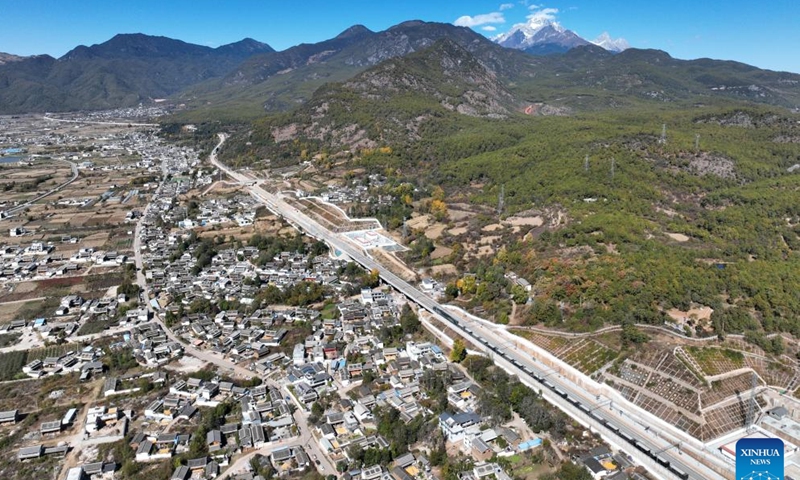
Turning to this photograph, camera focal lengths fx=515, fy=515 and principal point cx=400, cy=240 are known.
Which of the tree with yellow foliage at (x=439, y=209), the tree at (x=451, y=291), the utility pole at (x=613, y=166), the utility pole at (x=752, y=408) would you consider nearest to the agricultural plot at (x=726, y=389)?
the utility pole at (x=752, y=408)

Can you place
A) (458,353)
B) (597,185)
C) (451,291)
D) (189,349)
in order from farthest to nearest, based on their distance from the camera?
(597,185) → (451,291) → (189,349) → (458,353)

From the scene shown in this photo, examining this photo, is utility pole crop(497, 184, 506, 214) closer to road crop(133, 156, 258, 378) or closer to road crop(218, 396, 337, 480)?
road crop(133, 156, 258, 378)

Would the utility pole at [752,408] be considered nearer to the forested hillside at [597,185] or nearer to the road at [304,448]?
the forested hillside at [597,185]

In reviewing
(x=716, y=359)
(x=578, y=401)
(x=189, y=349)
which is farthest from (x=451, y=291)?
(x=189, y=349)

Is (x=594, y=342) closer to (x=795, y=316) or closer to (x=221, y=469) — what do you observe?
(x=795, y=316)

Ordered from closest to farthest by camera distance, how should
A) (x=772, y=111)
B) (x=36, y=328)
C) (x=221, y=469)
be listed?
1. (x=221, y=469)
2. (x=36, y=328)
3. (x=772, y=111)

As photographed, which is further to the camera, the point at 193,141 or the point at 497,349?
the point at 193,141

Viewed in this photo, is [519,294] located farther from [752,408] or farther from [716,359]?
[752,408]

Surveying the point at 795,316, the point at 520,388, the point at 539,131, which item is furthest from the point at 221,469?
the point at 539,131

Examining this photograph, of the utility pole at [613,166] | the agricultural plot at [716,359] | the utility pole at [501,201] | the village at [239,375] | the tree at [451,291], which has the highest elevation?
the utility pole at [613,166]
